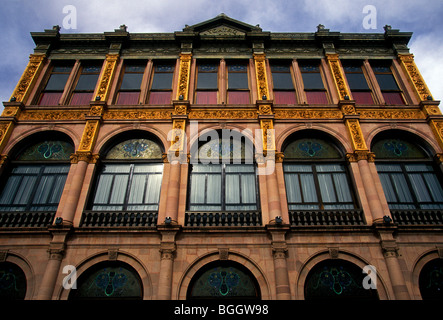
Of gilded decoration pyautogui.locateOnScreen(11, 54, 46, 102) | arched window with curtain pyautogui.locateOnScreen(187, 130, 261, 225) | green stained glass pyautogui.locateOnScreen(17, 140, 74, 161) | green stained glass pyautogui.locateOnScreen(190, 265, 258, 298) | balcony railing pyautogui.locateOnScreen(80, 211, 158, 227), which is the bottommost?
green stained glass pyautogui.locateOnScreen(190, 265, 258, 298)

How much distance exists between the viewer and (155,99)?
16.2 m

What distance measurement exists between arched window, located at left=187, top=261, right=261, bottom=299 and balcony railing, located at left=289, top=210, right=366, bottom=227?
107 inches

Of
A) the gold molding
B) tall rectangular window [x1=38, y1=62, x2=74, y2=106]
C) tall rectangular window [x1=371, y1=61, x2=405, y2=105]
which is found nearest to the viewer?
the gold molding

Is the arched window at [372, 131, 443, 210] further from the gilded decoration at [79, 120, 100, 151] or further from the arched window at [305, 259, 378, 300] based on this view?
the gilded decoration at [79, 120, 100, 151]

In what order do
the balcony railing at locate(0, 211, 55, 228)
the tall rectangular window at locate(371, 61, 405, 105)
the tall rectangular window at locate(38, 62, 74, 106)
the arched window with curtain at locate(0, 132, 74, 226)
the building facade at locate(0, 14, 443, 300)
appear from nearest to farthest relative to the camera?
the building facade at locate(0, 14, 443, 300)
the balcony railing at locate(0, 211, 55, 228)
the arched window with curtain at locate(0, 132, 74, 226)
the tall rectangular window at locate(38, 62, 74, 106)
the tall rectangular window at locate(371, 61, 405, 105)

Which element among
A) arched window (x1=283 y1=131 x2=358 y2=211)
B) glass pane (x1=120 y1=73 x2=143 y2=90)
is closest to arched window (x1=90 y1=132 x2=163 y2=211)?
glass pane (x1=120 y1=73 x2=143 y2=90)

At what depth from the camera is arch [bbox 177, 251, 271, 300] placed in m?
10.5

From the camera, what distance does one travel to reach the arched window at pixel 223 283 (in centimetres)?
1071

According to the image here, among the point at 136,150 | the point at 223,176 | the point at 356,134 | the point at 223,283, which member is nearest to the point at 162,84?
the point at 136,150

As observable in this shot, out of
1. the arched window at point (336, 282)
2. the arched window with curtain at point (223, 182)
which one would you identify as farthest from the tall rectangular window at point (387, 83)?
the arched window at point (336, 282)

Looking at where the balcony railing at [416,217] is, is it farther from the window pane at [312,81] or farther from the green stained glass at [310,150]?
the window pane at [312,81]

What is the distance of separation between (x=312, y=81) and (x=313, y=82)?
0.09 meters

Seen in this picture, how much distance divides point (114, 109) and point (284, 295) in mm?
11180
